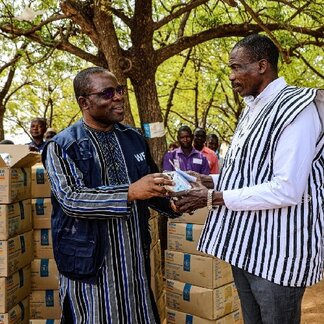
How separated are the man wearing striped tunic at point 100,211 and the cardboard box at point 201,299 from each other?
3.93 feet

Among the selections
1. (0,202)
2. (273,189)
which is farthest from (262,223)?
(0,202)

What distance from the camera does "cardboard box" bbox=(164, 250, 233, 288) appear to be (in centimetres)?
360

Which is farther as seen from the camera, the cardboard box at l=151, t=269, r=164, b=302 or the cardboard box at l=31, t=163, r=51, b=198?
the cardboard box at l=151, t=269, r=164, b=302

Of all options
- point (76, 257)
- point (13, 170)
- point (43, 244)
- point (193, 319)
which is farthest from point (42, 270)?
point (76, 257)

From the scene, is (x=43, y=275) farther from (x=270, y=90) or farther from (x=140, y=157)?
(x=270, y=90)

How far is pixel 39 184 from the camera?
3541mm

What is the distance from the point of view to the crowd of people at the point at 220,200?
194 centimetres

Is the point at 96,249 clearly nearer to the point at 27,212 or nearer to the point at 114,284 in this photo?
the point at 114,284

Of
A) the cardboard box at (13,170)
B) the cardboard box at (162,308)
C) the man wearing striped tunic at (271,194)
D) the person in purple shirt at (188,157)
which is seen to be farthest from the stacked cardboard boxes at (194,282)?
the person in purple shirt at (188,157)

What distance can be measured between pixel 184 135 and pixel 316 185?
487cm

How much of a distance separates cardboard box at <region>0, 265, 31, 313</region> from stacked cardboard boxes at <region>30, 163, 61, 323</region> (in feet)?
0.28

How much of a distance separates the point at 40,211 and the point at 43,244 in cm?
25

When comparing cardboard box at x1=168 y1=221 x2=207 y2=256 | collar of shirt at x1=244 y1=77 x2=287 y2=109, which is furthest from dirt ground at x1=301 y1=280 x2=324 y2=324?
collar of shirt at x1=244 y1=77 x2=287 y2=109

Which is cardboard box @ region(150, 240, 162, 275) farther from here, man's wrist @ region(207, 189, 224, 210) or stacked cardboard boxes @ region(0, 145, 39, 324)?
man's wrist @ region(207, 189, 224, 210)
